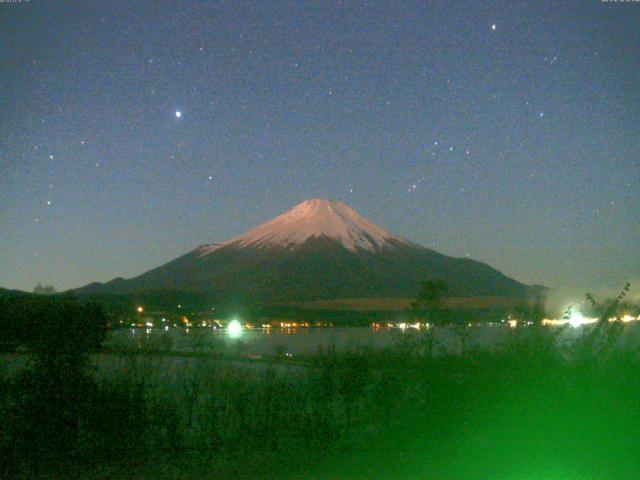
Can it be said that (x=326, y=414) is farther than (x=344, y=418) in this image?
No

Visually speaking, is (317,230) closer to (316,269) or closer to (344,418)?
(316,269)

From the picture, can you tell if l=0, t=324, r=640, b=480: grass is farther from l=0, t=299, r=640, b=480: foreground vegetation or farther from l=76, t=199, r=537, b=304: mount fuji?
l=76, t=199, r=537, b=304: mount fuji

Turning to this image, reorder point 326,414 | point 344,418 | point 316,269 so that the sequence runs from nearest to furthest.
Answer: point 326,414 → point 344,418 → point 316,269

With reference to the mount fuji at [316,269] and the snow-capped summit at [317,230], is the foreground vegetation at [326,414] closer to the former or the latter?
the mount fuji at [316,269]

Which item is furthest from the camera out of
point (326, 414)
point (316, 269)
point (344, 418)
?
point (316, 269)

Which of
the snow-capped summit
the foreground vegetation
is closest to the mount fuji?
the snow-capped summit

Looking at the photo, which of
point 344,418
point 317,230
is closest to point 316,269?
point 317,230

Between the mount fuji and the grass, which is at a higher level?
the mount fuji
